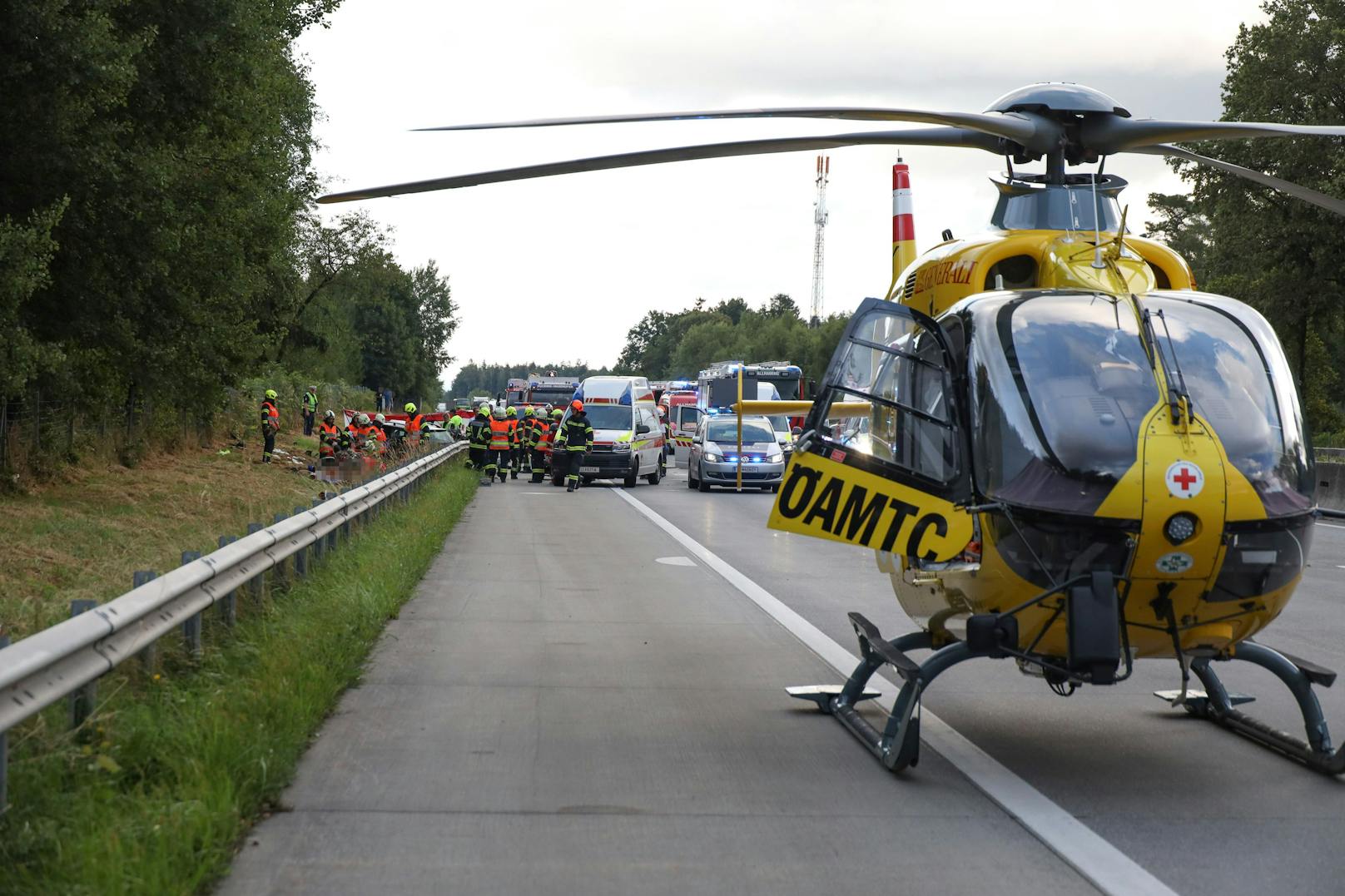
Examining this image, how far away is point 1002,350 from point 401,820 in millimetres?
3167

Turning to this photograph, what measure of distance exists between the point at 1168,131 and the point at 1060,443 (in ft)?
7.01

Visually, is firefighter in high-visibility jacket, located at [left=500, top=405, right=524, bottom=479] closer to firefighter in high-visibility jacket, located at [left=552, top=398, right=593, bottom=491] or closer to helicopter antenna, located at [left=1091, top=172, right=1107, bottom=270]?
firefighter in high-visibility jacket, located at [left=552, top=398, right=593, bottom=491]

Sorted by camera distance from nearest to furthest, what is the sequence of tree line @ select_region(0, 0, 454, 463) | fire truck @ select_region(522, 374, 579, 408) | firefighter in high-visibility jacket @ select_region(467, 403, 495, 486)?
tree line @ select_region(0, 0, 454, 463) < firefighter in high-visibility jacket @ select_region(467, 403, 495, 486) < fire truck @ select_region(522, 374, 579, 408)

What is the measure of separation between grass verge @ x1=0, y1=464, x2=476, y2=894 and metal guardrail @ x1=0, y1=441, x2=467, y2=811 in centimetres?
21

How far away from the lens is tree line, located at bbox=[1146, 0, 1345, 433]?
138 ft

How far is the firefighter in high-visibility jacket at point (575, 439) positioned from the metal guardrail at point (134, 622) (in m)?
20.3

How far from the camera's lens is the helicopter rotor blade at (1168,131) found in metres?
7.41

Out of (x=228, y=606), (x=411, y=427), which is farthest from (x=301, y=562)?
(x=411, y=427)

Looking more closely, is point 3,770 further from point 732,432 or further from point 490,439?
point 732,432

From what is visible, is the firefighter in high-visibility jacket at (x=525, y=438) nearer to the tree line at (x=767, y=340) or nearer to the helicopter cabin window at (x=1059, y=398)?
the helicopter cabin window at (x=1059, y=398)

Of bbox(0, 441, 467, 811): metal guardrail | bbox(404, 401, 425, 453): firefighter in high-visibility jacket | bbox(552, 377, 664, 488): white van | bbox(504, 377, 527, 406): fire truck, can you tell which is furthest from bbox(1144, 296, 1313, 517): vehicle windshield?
bbox(504, 377, 527, 406): fire truck

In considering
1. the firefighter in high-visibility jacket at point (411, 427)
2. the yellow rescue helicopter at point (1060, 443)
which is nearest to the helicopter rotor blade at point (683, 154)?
the yellow rescue helicopter at point (1060, 443)

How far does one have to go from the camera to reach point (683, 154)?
7500 millimetres

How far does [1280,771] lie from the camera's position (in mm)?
7094
